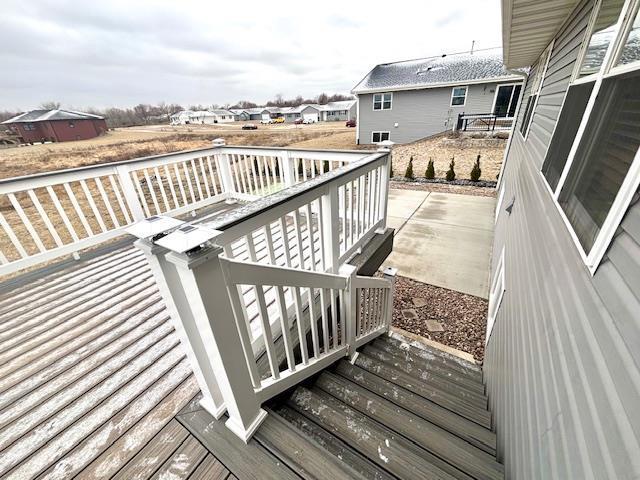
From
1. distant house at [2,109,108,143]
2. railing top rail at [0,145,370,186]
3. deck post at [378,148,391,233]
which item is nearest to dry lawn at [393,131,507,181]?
deck post at [378,148,391,233]

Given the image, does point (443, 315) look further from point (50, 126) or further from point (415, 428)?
point (50, 126)

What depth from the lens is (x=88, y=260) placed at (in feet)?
9.70

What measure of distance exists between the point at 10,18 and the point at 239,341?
651 centimetres

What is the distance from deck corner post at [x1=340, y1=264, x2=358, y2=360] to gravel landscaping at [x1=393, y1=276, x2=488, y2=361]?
1.48 metres

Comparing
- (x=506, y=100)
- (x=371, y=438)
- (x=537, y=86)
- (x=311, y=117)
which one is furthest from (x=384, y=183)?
(x=311, y=117)

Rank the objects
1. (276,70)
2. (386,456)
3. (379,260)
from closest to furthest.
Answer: (386,456) < (379,260) < (276,70)

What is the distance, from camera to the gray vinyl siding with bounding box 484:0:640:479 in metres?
0.60

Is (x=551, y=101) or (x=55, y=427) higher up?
(x=551, y=101)

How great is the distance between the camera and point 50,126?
28.6 metres

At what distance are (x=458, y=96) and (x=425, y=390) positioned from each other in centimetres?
1547

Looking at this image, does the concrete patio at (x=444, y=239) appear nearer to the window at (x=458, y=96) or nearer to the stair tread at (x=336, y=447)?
the stair tread at (x=336, y=447)

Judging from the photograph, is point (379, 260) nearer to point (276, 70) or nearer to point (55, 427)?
point (55, 427)

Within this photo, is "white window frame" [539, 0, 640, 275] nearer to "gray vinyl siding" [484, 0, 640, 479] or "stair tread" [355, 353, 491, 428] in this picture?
"gray vinyl siding" [484, 0, 640, 479]

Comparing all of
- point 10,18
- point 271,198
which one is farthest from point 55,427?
point 10,18
